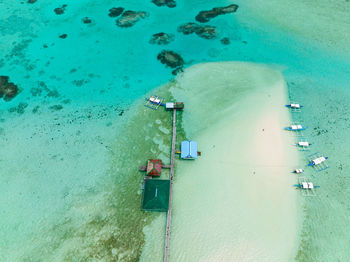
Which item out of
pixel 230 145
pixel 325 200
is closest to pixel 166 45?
pixel 230 145

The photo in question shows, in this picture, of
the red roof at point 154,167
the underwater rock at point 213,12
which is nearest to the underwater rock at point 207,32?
the underwater rock at point 213,12

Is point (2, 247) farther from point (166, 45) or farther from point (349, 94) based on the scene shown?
point (349, 94)

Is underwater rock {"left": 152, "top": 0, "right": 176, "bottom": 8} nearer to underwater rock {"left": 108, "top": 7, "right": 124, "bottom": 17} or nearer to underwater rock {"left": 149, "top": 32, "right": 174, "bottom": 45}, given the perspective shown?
underwater rock {"left": 108, "top": 7, "right": 124, "bottom": 17}

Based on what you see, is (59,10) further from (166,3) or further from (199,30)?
(199,30)

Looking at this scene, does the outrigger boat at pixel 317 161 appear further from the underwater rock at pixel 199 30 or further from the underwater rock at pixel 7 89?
the underwater rock at pixel 7 89

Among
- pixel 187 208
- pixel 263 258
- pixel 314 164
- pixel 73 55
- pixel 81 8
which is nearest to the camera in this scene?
pixel 263 258

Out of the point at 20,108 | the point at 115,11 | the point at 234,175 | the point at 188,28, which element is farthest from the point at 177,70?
the point at 20,108
